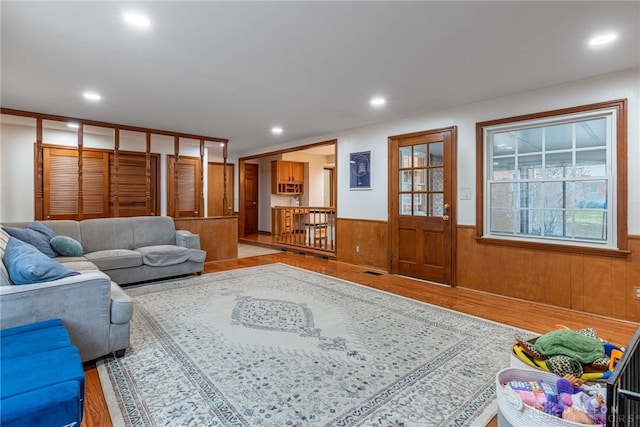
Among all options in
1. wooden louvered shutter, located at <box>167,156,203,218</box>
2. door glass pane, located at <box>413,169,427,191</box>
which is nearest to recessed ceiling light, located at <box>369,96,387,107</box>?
door glass pane, located at <box>413,169,427,191</box>

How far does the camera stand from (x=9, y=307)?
77.4 inches

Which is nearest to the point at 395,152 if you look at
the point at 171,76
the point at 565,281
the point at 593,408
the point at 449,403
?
the point at 565,281

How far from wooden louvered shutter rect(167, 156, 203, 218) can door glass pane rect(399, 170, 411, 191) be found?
4528 millimetres

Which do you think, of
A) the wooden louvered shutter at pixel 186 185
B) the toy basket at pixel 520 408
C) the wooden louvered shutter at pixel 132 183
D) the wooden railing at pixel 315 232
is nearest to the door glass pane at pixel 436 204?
the wooden railing at pixel 315 232

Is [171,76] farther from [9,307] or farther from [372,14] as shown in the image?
[9,307]

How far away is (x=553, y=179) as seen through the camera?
11.6ft

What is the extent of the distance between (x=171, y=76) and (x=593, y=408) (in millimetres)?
3867

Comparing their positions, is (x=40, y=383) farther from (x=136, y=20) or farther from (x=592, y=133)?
(x=592, y=133)

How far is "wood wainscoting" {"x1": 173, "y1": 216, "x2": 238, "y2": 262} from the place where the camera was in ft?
18.6

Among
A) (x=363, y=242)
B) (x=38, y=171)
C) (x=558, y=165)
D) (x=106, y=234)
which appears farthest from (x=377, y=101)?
(x=38, y=171)

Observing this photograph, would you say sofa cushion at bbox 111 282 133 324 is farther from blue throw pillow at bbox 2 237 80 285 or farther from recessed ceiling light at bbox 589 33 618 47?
recessed ceiling light at bbox 589 33 618 47

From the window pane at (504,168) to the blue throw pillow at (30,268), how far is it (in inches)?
173

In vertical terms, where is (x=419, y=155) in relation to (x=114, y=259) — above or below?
above

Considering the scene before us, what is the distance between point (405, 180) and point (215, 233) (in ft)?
11.5
